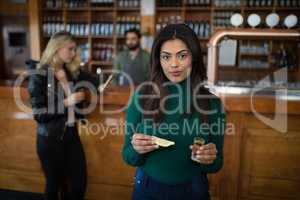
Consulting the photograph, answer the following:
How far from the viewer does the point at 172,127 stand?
3.71 feet

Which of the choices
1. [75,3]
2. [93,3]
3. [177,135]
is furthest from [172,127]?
[75,3]

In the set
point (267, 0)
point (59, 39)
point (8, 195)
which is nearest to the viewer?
point (59, 39)

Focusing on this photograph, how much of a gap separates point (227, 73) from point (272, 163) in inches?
112

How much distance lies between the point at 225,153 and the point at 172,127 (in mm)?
991

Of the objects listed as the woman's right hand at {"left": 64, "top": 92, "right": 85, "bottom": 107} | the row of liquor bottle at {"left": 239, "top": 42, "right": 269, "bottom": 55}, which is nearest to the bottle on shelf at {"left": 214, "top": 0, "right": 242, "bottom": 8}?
the row of liquor bottle at {"left": 239, "top": 42, "right": 269, "bottom": 55}

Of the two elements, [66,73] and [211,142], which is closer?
[211,142]

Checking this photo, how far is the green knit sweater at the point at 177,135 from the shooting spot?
3.66 feet

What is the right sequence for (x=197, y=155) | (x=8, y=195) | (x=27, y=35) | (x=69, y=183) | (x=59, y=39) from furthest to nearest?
(x=27, y=35) → (x=8, y=195) → (x=69, y=183) → (x=59, y=39) → (x=197, y=155)

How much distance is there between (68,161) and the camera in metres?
1.99

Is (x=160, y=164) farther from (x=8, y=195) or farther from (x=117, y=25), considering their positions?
(x=117, y=25)

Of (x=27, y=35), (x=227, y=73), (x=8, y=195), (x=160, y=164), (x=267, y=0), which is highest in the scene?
(x=267, y=0)

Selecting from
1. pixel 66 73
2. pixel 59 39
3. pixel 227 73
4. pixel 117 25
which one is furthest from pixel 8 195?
pixel 227 73

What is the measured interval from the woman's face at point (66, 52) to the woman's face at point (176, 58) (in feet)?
3.17

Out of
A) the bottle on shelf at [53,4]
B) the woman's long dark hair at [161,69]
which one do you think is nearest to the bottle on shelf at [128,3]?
the bottle on shelf at [53,4]
